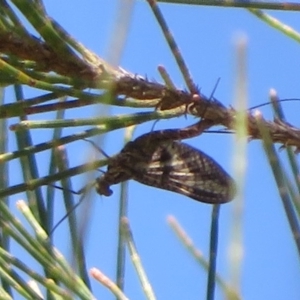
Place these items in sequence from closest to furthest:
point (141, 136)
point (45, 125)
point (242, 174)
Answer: point (242, 174) < point (45, 125) < point (141, 136)

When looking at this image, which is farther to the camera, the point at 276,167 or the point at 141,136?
the point at 141,136

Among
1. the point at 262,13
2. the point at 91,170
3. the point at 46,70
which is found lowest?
the point at 91,170

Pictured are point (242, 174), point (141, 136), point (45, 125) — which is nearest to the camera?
point (242, 174)

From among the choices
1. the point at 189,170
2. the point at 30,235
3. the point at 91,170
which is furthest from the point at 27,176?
the point at 91,170

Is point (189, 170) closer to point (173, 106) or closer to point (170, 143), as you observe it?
point (170, 143)
